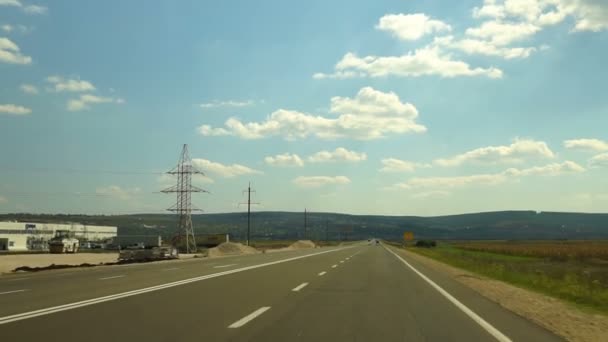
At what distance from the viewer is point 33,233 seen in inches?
5571

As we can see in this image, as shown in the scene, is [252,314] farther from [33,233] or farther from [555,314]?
[33,233]

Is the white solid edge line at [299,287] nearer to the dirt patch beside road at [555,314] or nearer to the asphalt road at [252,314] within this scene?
the asphalt road at [252,314]

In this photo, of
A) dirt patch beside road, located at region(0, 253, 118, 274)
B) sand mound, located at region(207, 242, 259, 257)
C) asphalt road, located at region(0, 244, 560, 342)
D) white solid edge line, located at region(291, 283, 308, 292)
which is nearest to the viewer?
asphalt road, located at region(0, 244, 560, 342)

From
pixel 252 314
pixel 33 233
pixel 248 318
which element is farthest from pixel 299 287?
pixel 33 233

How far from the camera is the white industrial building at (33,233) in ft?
384

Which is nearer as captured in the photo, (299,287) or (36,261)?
(299,287)

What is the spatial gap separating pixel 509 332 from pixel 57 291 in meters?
12.9

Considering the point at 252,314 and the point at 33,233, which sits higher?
the point at 252,314

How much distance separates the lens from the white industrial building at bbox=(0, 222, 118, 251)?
384 feet

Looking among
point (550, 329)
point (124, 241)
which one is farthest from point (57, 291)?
point (124, 241)

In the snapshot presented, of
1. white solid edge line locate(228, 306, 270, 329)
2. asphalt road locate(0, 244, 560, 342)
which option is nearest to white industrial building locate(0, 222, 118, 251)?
asphalt road locate(0, 244, 560, 342)

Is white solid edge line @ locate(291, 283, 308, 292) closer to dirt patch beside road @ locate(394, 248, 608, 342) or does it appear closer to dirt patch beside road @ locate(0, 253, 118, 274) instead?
dirt patch beside road @ locate(394, 248, 608, 342)

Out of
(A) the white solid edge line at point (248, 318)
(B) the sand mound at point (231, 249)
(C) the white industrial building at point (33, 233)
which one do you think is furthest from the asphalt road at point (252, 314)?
(C) the white industrial building at point (33, 233)

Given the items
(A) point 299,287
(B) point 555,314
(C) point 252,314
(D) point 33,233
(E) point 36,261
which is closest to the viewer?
(C) point 252,314
